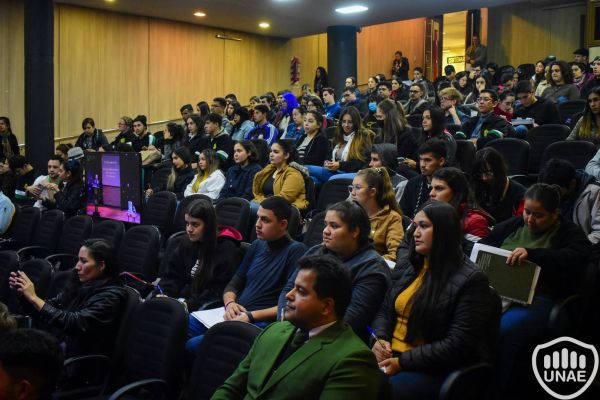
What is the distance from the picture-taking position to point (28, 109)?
887 cm

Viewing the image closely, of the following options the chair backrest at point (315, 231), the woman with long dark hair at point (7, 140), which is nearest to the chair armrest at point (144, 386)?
the chair backrest at point (315, 231)

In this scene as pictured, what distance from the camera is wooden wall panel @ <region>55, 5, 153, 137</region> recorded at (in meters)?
11.8

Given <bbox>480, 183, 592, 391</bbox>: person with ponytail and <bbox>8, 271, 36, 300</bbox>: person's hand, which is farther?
<bbox>8, 271, 36, 300</bbox>: person's hand

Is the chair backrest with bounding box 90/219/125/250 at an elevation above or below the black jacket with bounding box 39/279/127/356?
above

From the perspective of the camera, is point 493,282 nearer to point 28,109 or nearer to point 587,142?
point 587,142

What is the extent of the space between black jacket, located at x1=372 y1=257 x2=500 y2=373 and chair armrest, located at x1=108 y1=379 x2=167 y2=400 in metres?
1.09

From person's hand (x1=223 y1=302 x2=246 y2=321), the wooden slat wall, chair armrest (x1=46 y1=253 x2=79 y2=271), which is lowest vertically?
chair armrest (x1=46 y1=253 x2=79 y2=271)

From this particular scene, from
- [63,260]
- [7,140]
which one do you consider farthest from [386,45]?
[63,260]

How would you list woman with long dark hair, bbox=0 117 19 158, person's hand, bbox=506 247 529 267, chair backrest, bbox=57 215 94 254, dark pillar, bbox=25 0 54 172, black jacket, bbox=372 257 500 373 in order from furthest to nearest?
woman with long dark hair, bbox=0 117 19 158 < dark pillar, bbox=25 0 54 172 < chair backrest, bbox=57 215 94 254 < person's hand, bbox=506 247 529 267 < black jacket, bbox=372 257 500 373

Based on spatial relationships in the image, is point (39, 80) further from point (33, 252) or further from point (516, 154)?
point (516, 154)

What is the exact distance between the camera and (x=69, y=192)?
6641mm

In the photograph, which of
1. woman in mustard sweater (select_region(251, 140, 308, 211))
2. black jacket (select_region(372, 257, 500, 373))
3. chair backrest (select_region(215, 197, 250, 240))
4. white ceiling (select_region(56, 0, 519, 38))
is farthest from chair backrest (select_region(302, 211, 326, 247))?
white ceiling (select_region(56, 0, 519, 38))

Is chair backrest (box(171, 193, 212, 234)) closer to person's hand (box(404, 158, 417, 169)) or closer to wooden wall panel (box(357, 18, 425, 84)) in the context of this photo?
person's hand (box(404, 158, 417, 169))

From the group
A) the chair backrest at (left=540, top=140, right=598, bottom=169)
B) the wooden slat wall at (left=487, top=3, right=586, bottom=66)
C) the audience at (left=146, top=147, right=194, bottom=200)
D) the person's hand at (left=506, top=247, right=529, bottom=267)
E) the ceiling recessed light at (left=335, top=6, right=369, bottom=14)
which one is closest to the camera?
the person's hand at (left=506, top=247, right=529, bottom=267)
